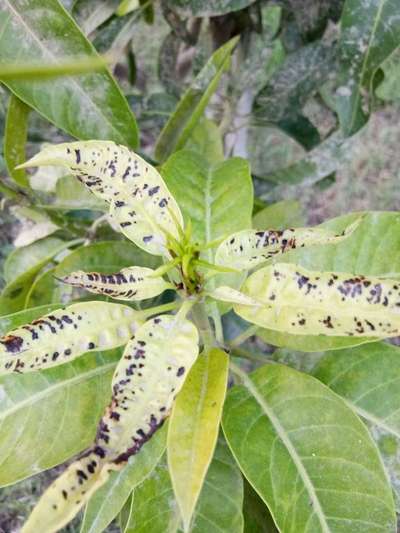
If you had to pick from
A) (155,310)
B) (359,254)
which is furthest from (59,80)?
(359,254)

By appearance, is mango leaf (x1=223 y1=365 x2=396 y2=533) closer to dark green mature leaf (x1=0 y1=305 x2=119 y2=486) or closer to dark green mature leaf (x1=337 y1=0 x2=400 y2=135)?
dark green mature leaf (x1=0 y1=305 x2=119 y2=486)

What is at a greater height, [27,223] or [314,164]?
[314,164]

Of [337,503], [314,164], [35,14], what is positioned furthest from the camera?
[314,164]

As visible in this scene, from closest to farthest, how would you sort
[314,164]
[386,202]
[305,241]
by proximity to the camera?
[305,241], [314,164], [386,202]

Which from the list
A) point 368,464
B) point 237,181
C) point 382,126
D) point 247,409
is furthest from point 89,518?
point 382,126

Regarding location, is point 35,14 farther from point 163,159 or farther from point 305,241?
point 305,241

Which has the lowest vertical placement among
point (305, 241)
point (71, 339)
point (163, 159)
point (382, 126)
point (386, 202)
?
point (71, 339)

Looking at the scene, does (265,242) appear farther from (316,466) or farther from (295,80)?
(295,80)

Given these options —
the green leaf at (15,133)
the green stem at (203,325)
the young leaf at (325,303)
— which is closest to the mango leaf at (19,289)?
the green leaf at (15,133)
